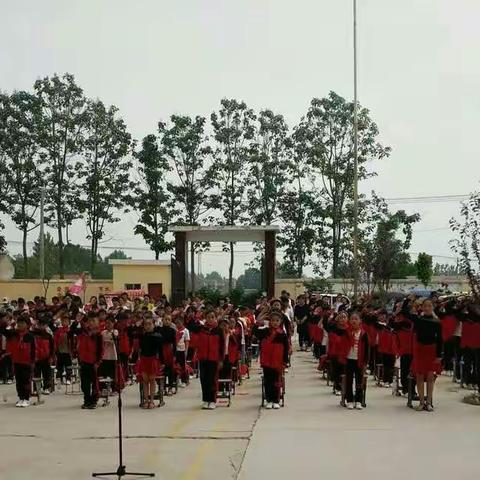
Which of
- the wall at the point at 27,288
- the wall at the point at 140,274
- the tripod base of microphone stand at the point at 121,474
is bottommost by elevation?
the tripod base of microphone stand at the point at 121,474

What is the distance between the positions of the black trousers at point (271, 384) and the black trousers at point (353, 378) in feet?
3.86

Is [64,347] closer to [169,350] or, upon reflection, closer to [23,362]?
[23,362]

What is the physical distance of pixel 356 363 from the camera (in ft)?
46.1

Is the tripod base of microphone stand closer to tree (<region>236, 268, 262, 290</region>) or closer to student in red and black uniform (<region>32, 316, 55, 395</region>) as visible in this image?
student in red and black uniform (<region>32, 316, 55, 395</region>)

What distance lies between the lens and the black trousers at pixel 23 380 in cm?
1474

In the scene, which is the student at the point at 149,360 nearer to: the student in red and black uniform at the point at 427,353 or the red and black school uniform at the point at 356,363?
the red and black school uniform at the point at 356,363

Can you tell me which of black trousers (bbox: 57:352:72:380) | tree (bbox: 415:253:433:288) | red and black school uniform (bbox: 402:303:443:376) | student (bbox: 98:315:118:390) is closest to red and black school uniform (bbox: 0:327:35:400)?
student (bbox: 98:315:118:390)

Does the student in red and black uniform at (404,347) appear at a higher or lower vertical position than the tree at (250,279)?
lower

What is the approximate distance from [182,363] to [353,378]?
15.4ft

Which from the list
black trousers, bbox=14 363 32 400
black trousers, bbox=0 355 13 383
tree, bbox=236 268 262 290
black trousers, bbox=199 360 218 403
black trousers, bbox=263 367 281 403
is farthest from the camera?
tree, bbox=236 268 262 290

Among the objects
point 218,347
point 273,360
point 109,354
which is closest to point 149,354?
point 218,347

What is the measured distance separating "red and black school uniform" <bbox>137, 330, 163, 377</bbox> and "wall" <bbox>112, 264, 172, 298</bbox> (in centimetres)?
2876

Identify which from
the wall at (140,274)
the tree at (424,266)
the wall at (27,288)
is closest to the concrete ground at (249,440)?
the wall at (140,274)

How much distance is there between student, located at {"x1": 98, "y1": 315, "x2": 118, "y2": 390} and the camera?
15.2m
